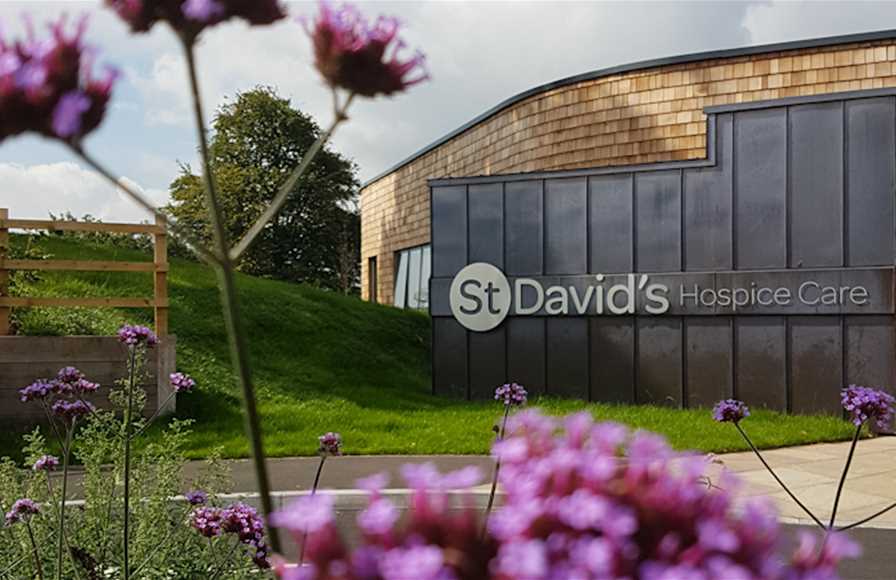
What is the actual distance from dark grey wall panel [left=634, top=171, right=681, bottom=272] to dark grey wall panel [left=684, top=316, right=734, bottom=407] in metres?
1.13

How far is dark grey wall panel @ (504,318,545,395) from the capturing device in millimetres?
15789

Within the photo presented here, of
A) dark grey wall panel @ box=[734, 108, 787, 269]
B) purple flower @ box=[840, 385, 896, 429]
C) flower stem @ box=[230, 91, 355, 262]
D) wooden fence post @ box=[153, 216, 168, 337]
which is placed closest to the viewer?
flower stem @ box=[230, 91, 355, 262]

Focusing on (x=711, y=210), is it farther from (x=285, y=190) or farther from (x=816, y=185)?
(x=285, y=190)

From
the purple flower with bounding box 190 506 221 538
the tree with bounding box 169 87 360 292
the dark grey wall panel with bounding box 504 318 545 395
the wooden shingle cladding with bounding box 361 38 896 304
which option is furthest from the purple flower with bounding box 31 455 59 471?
the tree with bounding box 169 87 360 292

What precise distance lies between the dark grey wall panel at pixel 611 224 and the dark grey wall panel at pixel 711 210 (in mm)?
1017

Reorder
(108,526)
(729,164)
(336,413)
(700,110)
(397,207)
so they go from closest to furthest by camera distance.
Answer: (108,526)
(336,413)
(729,164)
(700,110)
(397,207)

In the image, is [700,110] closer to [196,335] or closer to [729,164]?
[729,164]

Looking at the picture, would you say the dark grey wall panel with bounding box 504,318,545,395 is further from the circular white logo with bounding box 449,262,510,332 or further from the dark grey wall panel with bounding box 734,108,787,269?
the dark grey wall panel with bounding box 734,108,787,269

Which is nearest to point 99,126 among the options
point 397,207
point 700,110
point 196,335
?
point 196,335

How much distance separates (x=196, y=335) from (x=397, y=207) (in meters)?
14.2

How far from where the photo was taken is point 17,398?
1161 cm

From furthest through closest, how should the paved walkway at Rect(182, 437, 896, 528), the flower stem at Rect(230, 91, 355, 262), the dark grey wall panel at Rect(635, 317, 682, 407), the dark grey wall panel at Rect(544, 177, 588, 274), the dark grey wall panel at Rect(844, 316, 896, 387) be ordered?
the dark grey wall panel at Rect(544, 177, 588, 274) → the dark grey wall panel at Rect(635, 317, 682, 407) → the dark grey wall panel at Rect(844, 316, 896, 387) → the paved walkway at Rect(182, 437, 896, 528) → the flower stem at Rect(230, 91, 355, 262)

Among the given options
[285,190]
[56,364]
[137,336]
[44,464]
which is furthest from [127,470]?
[56,364]

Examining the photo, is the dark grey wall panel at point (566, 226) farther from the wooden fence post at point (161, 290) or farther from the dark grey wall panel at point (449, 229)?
the wooden fence post at point (161, 290)
